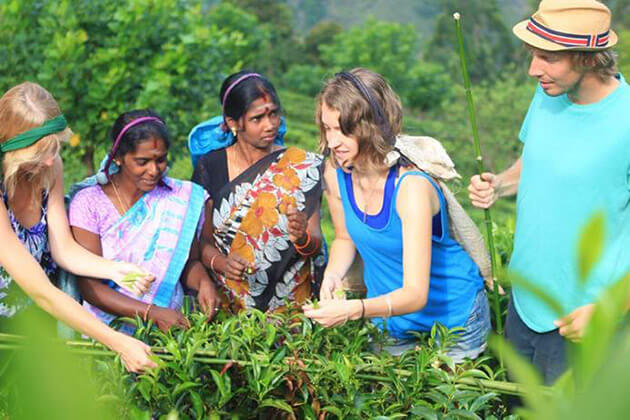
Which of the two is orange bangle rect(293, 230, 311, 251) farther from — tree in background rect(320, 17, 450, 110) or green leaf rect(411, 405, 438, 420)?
tree in background rect(320, 17, 450, 110)

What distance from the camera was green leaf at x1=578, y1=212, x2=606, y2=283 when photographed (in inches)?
14.8

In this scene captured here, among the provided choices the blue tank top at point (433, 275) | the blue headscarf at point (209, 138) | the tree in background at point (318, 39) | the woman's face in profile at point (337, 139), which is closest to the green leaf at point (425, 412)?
the blue tank top at point (433, 275)

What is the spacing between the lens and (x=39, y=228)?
2.47 m

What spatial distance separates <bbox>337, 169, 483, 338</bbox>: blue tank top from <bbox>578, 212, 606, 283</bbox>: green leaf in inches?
79.1

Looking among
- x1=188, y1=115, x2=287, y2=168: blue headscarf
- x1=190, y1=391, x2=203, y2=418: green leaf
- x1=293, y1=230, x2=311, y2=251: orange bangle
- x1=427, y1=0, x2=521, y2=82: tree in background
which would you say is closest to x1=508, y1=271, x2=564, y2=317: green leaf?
x1=190, y1=391, x2=203, y2=418: green leaf

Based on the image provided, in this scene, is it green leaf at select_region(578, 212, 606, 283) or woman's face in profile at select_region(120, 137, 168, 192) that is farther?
woman's face in profile at select_region(120, 137, 168, 192)

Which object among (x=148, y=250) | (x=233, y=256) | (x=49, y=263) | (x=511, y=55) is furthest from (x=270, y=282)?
(x=511, y=55)

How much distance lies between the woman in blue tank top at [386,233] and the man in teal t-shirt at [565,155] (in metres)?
0.18

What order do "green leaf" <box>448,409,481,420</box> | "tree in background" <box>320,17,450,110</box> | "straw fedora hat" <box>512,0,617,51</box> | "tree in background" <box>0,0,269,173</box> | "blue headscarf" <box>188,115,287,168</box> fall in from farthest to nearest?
"tree in background" <box>320,17,450,110</box> < "tree in background" <box>0,0,269,173</box> < "blue headscarf" <box>188,115,287,168</box> < "straw fedora hat" <box>512,0,617,51</box> < "green leaf" <box>448,409,481,420</box>

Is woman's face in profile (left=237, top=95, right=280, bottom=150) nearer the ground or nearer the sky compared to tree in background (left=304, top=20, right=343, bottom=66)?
nearer the sky

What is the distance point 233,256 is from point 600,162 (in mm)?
1483

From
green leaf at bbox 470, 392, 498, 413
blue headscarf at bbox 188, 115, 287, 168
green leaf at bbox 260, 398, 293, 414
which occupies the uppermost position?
blue headscarf at bbox 188, 115, 287, 168

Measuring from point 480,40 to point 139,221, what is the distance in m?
42.5

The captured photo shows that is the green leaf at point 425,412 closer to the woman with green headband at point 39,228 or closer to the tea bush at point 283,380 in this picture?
the tea bush at point 283,380
